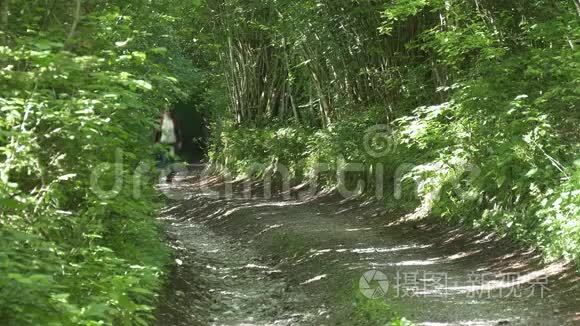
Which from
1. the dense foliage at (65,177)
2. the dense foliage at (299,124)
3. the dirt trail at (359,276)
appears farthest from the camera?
the dirt trail at (359,276)

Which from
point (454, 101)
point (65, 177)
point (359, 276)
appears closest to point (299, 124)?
point (454, 101)

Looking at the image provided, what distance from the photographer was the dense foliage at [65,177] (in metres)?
4.52

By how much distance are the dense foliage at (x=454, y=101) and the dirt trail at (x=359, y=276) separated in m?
0.54

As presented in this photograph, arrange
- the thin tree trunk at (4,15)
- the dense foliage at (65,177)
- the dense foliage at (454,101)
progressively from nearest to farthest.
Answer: the dense foliage at (65,177) < the thin tree trunk at (4,15) < the dense foliage at (454,101)

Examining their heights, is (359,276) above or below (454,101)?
below

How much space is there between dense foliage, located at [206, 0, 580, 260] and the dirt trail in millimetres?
542

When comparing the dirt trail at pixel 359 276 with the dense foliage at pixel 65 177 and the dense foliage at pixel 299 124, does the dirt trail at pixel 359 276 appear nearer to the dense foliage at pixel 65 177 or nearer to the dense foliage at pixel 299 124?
the dense foliage at pixel 299 124

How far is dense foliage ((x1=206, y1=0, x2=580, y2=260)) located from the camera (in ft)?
30.2

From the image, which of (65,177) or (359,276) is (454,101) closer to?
(359,276)

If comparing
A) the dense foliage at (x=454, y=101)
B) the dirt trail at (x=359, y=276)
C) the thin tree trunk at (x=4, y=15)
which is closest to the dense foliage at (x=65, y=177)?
the thin tree trunk at (x=4, y=15)

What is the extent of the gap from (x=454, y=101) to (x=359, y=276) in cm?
352

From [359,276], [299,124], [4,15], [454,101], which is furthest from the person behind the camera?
[299,124]

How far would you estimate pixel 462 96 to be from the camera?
1044 centimetres

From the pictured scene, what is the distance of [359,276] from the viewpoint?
884 centimetres
